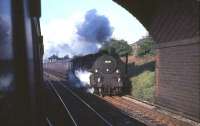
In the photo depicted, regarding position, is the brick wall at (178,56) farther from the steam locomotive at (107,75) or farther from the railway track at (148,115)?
the steam locomotive at (107,75)

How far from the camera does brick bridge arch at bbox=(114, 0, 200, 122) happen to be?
49.9 ft

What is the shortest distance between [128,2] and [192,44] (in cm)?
625

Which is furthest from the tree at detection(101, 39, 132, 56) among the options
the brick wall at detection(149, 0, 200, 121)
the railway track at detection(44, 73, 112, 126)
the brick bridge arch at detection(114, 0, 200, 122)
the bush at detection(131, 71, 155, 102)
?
the brick wall at detection(149, 0, 200, 121)

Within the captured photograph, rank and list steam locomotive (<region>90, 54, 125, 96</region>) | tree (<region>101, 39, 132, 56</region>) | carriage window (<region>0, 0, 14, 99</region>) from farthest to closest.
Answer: tree (<region>101, 39, 132, 56</region>) → steam locomotive (<region>90, 54, 125, 96</region>) → carriage window (<region>0, 0, 14, 99</region>)

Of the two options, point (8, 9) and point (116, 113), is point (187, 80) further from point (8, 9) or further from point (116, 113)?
point (8, 9)

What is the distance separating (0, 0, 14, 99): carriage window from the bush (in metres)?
21.6

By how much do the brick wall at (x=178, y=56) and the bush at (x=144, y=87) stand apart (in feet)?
14.7

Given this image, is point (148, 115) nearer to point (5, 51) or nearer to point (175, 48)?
point (175, 48)

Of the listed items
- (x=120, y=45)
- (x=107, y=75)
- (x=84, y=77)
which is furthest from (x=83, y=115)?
(x=120, y=45)

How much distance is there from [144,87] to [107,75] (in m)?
2.82

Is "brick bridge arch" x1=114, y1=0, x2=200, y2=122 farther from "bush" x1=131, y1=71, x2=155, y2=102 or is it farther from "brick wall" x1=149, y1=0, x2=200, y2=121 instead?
"bush" x1=131, y1=71, x2=155, y2=102

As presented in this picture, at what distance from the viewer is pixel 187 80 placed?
1619cm

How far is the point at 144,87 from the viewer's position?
26.1m

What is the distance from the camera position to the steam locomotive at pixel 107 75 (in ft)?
87.4
